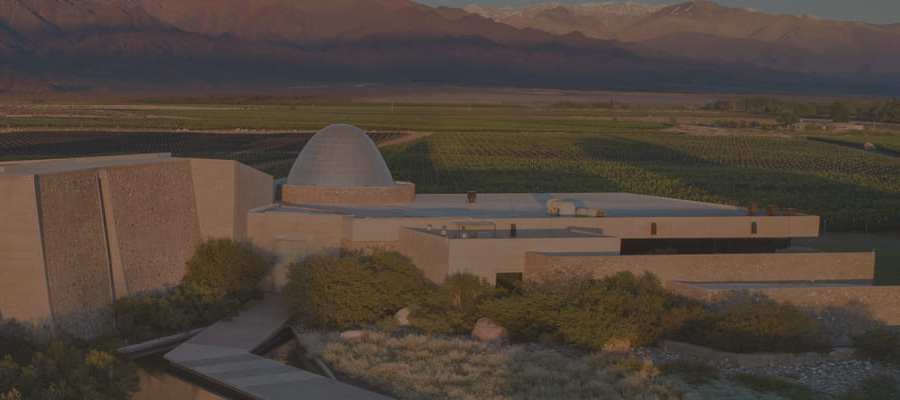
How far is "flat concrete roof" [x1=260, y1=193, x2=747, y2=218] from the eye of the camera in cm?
2926

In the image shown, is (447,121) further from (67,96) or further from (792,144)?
(67,96)

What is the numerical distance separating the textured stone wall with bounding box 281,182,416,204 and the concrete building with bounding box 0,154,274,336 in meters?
1.70

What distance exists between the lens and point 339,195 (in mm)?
30656

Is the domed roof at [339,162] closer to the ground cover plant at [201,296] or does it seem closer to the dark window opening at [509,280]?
the ground cover plant at [201,296]

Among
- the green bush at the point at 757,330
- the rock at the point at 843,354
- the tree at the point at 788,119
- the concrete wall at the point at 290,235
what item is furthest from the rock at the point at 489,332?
the tree at the point at 788,119

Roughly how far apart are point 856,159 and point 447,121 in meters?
62.9

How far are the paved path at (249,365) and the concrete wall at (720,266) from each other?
21.5 ft

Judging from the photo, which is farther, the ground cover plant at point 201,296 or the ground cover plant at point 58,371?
the ground cover plant at point 201,296

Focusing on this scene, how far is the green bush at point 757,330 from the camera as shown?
21516 mm

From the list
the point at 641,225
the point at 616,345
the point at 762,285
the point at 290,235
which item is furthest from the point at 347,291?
the point at 762,285

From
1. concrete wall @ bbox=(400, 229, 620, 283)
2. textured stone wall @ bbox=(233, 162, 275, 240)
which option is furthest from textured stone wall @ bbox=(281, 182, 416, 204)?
concrete wall @ bbox=(400, 229, 620, 283)

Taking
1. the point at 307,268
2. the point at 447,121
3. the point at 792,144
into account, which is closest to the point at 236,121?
the point at 447,121

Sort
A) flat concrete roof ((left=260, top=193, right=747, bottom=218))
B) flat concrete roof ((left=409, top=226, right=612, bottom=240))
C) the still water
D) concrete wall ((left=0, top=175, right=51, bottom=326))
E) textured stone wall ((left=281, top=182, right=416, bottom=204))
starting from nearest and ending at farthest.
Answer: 1. the still water
2. concrete wall ((left=0, top=175, right=51, bottom=326))
3. flat concrete roof ((left=409, top=226, right=612, bottom=240))
4. flat concrete roof ((left=260, top=193, right=747, bottom=218))
5. textured stone wall ((left=281, top=182, right=416, bottom=204))

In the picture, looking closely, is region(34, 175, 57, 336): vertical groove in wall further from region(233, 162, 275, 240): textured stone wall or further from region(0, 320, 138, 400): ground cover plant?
region(233, 162, 275, 240): textured stone wall
